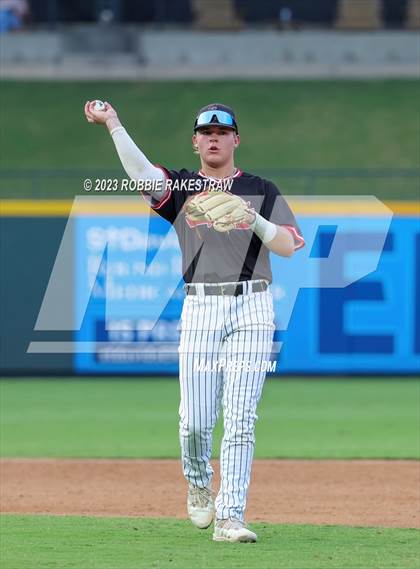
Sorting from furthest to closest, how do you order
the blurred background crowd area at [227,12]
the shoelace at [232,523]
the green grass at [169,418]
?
the blurred background crowd area at [227,12], the green grass at [169,418], the shoelace at [232,523]

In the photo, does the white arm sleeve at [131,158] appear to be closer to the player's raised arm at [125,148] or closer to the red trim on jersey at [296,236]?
the player's raised arm at [125,148]

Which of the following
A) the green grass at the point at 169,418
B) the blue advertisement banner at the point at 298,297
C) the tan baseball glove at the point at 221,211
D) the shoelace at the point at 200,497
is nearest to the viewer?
the tan baseball glove at the point at 221,211

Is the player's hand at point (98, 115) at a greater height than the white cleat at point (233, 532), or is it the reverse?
the player's hand at point (98, 115)

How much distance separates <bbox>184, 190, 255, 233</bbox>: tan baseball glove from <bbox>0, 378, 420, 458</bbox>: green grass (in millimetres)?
4716

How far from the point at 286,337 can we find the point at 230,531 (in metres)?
9.23

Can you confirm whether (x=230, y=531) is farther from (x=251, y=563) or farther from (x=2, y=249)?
(x=2, y=249)

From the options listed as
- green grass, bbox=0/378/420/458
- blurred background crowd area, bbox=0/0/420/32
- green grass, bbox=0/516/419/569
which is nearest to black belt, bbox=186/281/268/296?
green grass, bbox=0/516/419/569

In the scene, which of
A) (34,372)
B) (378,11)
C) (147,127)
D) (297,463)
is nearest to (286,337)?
(34,372)

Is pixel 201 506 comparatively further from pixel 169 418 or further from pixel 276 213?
pixel 169 418

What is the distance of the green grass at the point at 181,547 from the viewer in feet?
19.1

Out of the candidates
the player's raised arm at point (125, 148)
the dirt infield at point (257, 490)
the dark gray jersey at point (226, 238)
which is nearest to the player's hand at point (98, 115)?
the player's raised arm at point (125, 148)

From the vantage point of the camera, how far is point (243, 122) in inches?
1085

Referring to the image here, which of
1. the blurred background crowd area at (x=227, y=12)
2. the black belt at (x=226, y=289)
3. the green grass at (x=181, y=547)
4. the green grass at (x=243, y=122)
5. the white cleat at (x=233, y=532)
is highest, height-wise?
the blurred background crowd area at (x=227, y=12)

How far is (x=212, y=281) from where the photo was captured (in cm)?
616
